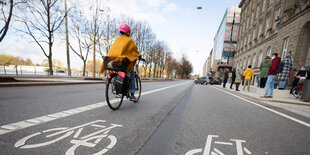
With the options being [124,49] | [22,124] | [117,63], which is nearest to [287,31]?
[124,49]

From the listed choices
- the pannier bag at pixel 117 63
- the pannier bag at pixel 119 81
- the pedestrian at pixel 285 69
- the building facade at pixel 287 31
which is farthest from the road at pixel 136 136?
the building facade at pixel 287 31

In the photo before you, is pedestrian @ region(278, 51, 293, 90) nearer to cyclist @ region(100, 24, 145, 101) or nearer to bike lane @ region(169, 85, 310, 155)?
bike lane @ region(169, 85, 310, 155)

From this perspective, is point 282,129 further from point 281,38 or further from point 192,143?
point 281,38

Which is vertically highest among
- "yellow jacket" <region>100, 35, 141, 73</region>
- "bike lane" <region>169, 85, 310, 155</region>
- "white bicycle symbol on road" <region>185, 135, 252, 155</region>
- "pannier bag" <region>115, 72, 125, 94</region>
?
"yellow jacket" <region>100, 35, 141, 73</region>

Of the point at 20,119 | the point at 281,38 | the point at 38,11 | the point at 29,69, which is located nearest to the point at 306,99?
the point at 20,119

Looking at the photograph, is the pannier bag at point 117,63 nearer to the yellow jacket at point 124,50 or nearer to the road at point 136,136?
the yellow jacket at point 124,50

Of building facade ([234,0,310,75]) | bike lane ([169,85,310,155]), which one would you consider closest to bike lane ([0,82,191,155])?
bike lane ([169,85,310,155])

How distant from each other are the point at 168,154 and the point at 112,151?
548mm

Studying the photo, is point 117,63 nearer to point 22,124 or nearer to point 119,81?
point 119,81

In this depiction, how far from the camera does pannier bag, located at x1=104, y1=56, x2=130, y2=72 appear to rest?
9.20 feet

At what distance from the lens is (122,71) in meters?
2.92

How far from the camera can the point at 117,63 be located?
282 centimetres

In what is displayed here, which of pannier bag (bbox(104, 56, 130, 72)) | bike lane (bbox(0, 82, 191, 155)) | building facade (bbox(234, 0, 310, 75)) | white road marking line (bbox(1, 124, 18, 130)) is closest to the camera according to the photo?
bike lane (bbox(0, 82, 191, 155))

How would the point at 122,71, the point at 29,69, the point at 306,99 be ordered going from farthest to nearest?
the point at 29,69 < the point at 306,99 < the point at 122,71
